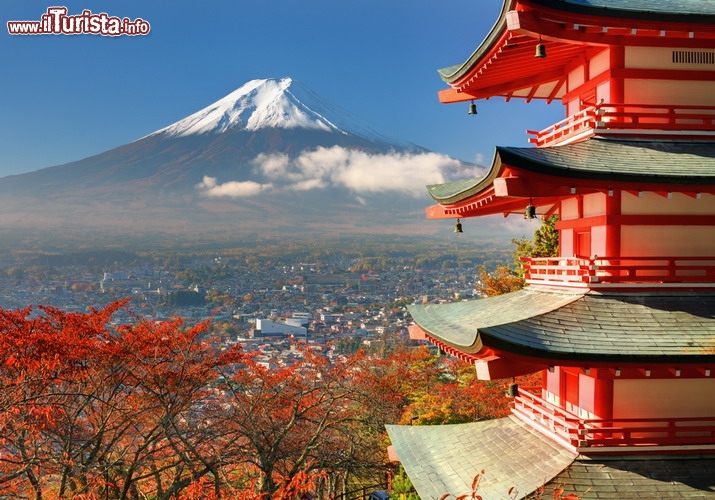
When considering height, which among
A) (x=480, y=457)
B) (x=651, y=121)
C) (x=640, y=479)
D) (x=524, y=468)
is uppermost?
(x=651, y=121)

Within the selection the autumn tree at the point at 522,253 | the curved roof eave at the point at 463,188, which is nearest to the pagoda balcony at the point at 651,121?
the curved roof eave at the point at 463,188

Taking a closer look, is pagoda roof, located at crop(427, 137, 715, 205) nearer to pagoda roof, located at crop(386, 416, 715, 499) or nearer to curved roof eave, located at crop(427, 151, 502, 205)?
curved roof eave, located at crop(427, 151, 502, 205)

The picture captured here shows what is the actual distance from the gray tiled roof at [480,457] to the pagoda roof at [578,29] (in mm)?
4837

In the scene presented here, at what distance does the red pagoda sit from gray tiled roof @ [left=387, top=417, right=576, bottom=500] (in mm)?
30

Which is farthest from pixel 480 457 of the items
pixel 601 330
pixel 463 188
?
pixel 463 188

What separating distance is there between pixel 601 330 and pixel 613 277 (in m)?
0.86

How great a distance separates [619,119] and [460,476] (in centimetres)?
480

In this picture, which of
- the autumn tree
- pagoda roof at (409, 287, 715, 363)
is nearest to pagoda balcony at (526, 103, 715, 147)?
pagoda roof at (409, 287, 715, 363)

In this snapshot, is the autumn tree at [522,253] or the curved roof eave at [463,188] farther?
the autumn tree at [522,253]

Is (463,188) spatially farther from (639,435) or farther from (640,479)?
(640,479)

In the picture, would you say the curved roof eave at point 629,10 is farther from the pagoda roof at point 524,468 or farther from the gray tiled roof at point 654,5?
the pagoda roof at point 524,468

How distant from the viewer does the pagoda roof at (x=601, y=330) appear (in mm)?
6531

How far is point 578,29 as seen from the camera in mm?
7555

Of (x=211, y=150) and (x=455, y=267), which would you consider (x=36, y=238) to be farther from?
(x=455, y=267)
